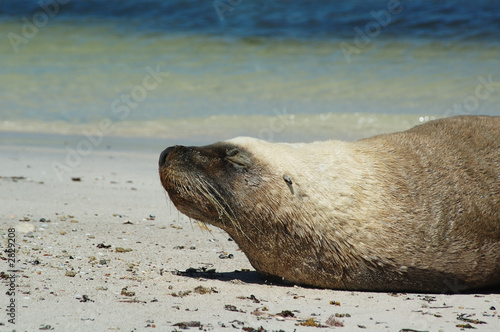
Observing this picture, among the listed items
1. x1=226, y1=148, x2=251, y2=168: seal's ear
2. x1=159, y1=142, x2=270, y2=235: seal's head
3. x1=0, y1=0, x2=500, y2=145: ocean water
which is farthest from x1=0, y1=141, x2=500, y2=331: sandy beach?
x1=0, y1=0, x2=500, y2=145: ocean water

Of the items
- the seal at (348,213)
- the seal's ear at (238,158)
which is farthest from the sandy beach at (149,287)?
the seal's ear at (238,158)

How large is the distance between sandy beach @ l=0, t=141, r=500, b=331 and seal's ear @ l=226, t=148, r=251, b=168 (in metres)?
0.79

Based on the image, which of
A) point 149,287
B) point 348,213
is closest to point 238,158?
point 348,213

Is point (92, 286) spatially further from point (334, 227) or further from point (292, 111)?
point (292, 111)

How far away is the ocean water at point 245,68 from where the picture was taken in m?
13.0

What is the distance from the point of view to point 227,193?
4.90 m

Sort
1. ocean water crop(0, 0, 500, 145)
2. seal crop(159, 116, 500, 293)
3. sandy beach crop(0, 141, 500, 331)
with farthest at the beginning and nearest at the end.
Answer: ocean water crop(0, 0, 500, 145), seal crop(159, 116, 500, 293), sandy beach crop(0, 141, 500, 331)

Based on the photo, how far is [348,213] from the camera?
483 centimetres

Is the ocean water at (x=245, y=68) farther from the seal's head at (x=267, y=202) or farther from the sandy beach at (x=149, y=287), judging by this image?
the seal's head at (x=267, y=202)

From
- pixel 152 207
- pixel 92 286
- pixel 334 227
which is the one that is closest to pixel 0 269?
pixel 92 286

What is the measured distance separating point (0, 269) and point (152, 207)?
2.70 meters

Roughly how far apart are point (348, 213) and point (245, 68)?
13358mm

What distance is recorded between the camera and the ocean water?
13039 millimetres

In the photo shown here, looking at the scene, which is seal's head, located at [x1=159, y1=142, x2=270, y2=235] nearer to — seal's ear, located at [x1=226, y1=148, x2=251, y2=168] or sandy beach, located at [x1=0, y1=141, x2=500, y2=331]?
seal's ear, located at [x1=226, y1=148, x2=251, y2=168]
